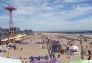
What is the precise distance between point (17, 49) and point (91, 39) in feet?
14.3

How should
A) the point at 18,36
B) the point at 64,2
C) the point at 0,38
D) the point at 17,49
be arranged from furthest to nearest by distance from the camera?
the point at 17,49 < the point at 0,38 < the point at 18,36 < the point at 64,2

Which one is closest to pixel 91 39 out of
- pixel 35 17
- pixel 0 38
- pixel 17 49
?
pixel 17 49

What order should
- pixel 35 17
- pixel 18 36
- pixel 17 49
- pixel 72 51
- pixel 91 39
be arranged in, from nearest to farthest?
pixel 35 17, pixel 18 36, pixel 72 51, pixel 17 49, pixel 91 39

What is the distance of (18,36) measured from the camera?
7578 mm

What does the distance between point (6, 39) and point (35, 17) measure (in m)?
1.43

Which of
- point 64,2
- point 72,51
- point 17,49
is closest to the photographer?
point 64,2

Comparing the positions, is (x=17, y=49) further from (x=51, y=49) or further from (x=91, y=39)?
(x=91, y=39)

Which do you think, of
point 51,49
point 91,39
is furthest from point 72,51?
point 91,39

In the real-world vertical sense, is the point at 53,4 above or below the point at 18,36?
above

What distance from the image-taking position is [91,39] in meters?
12.4

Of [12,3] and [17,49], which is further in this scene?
[17,49]

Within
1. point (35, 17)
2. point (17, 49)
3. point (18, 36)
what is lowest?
point (17, 49)

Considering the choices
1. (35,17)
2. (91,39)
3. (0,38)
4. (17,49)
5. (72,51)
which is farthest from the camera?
(91,39)

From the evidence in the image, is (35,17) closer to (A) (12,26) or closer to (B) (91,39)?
(A) (12,26)
